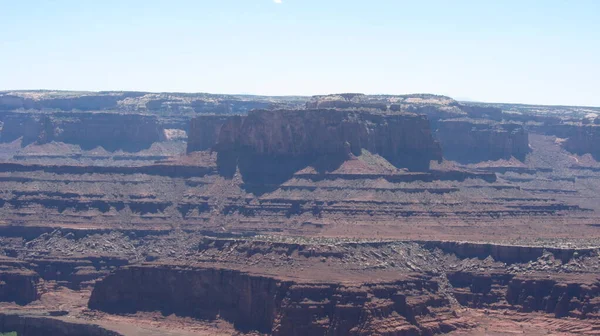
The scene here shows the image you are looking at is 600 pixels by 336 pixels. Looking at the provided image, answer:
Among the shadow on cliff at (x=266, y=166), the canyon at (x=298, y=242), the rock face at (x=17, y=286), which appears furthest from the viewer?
the shadow on cliff at (x=266, y=166)

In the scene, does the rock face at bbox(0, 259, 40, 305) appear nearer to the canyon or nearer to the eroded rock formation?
the canyon

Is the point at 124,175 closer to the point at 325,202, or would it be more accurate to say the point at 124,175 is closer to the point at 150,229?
the point at 150,229

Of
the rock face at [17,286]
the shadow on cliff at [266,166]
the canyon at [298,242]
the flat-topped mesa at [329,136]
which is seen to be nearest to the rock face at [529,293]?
the canyon at [298,242]

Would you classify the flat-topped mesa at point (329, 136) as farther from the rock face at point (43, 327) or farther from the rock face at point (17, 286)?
the rock face at point (43, 327)

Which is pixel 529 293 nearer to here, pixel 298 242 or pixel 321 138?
pixel 298 242

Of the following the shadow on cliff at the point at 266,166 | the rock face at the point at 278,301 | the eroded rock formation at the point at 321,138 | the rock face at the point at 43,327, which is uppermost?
the eroded rock formation at the point at 321,138

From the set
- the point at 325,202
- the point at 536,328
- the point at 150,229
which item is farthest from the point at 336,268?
the point at 150,229
